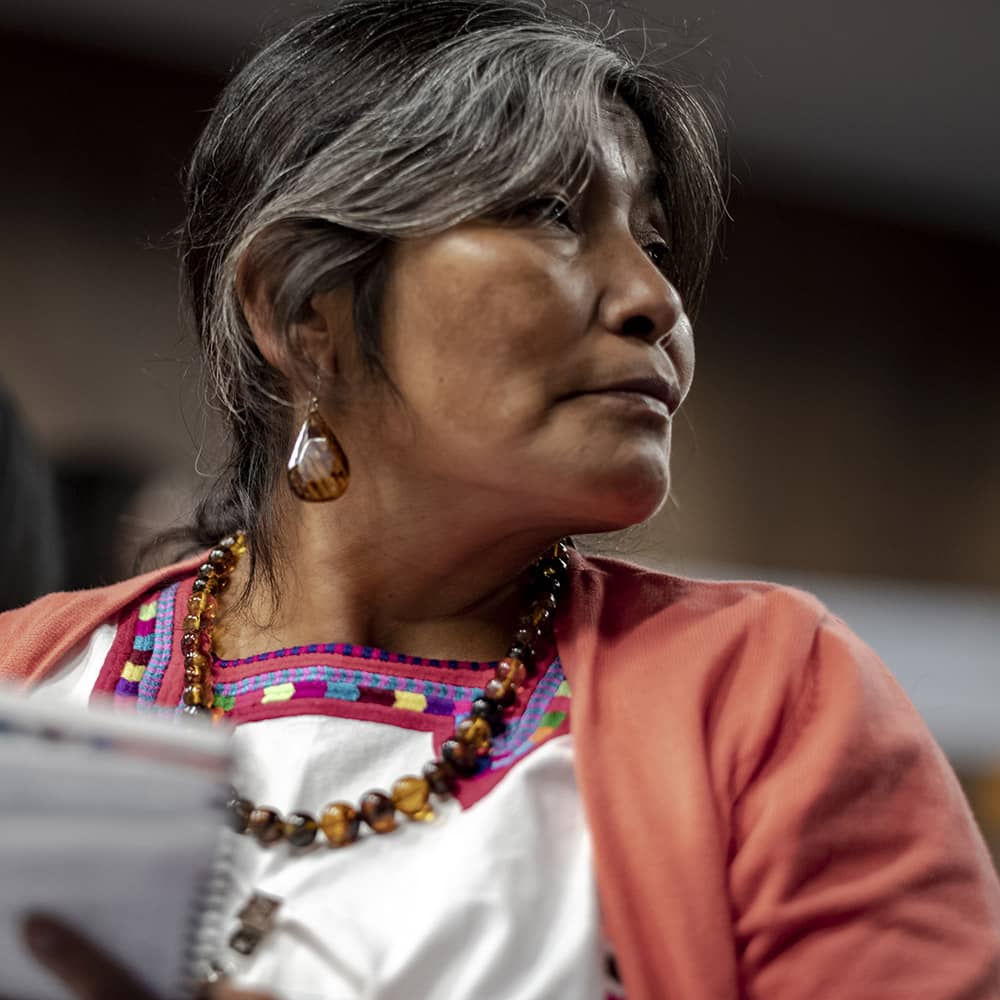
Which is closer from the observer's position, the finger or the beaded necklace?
the finger

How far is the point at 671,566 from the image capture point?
3133 millimetres

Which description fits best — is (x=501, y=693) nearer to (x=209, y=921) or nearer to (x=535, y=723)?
(x=535, y=723)

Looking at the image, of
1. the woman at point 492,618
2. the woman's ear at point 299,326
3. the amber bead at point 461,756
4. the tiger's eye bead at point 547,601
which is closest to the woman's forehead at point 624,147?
the woman at point 492,618

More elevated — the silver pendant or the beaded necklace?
the beaded necklace

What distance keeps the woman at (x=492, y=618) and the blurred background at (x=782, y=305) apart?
1275 millimetres

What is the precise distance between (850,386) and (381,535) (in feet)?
9.01

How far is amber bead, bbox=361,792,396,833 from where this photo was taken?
97 cm

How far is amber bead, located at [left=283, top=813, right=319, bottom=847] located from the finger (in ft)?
0.89

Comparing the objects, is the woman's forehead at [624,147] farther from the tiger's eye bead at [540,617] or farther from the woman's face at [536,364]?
the tiger's eye bead at [540,617]

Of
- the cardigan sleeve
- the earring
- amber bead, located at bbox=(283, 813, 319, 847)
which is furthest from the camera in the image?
the earring

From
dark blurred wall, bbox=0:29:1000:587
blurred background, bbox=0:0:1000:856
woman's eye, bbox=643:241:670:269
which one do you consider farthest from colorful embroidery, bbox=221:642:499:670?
dark blurred wall, bbox=0:29:1000:587

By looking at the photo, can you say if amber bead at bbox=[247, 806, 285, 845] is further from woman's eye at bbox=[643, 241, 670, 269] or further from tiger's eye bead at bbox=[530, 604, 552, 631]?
woman's eye at bbox=[643, 241, 670, 269]

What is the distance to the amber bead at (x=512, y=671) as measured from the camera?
3.43 ft

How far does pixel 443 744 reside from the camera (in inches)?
39.8
